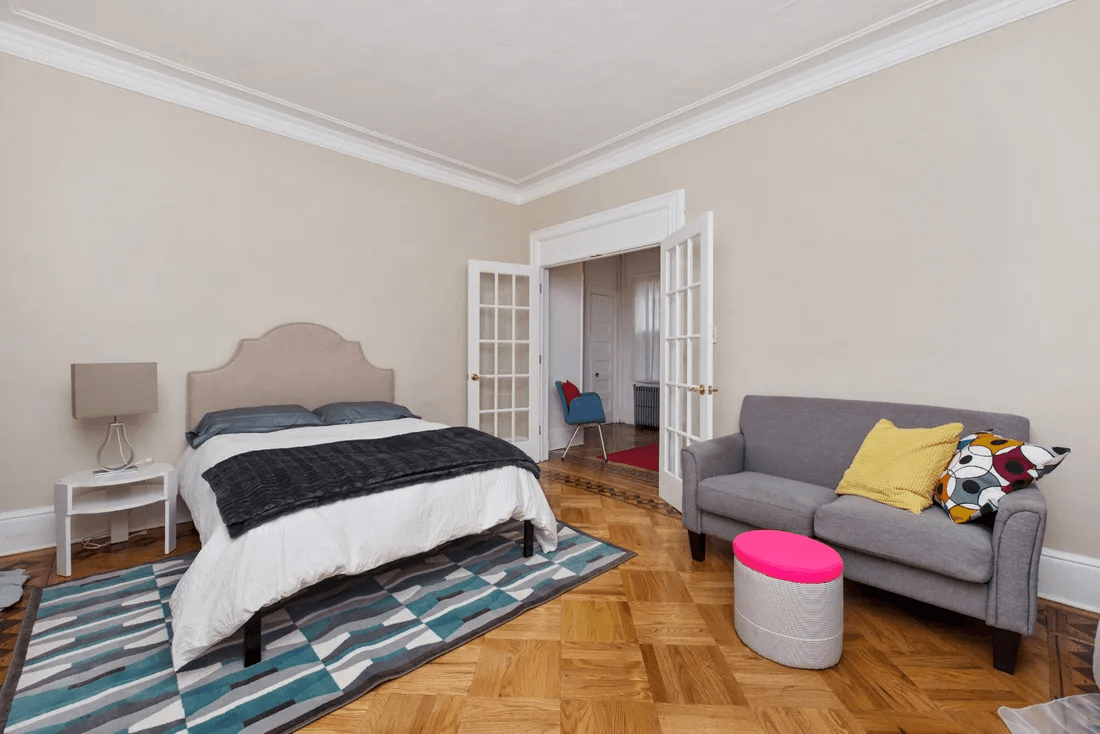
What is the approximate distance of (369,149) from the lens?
4.09 meters

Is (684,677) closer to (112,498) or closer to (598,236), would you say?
(112,498)

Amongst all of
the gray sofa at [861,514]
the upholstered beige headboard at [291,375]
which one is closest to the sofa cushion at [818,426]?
the gray sofa at [861,514]

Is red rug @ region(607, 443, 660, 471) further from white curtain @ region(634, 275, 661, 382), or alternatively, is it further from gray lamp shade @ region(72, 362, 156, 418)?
gray lamp shade @ region(72, 362, 156, 418)

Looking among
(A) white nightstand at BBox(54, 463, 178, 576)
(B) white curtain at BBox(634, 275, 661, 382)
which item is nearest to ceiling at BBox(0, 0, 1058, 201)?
(A) white nightstand at BBox(54, 463, 178, 576)

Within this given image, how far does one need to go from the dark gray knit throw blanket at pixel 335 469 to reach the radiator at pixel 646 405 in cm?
477

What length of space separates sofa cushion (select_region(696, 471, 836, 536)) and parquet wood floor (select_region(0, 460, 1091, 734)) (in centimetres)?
38

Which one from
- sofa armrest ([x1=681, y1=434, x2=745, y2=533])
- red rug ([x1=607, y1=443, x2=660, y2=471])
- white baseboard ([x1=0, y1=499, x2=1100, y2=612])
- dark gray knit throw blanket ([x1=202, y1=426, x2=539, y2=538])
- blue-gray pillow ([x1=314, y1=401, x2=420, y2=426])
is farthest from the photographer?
red rug ([x1=607, y1=443, x2=660, y2=471])

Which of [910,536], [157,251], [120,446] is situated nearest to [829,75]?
[910,536]

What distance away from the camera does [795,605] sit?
5.87ft

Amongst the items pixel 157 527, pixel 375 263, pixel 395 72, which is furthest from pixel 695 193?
pixel 157 527

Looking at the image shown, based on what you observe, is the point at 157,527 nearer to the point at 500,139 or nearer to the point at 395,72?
the point at 395,72

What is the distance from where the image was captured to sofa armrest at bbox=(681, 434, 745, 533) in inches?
107

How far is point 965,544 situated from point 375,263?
4096mm

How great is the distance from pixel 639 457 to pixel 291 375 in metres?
3.40
